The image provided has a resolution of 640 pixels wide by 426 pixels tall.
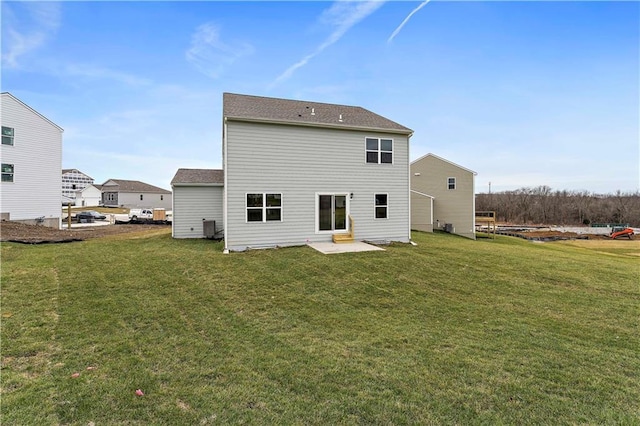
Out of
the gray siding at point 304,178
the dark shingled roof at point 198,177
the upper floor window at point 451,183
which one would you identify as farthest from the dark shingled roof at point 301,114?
the upper floor window at point 451,183

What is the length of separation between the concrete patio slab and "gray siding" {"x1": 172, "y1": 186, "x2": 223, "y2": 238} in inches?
228

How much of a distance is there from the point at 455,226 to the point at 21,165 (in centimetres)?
3178

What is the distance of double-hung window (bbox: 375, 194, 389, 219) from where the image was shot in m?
13.1

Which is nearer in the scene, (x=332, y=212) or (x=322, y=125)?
(x=322, y=125)

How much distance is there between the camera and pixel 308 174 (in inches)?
476

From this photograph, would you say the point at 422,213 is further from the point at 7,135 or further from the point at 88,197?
the point at 88,197

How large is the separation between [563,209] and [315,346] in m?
70.5

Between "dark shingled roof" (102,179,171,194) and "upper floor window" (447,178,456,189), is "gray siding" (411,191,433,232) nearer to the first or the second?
"upper floor window" (447,178,456,189)

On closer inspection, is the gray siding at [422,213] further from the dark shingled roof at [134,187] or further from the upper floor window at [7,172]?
the dark shingled roof at [134,187]

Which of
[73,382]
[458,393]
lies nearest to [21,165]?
[73,382]

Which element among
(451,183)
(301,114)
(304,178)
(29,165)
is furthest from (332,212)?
(29,165)

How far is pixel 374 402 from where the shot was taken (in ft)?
9.40

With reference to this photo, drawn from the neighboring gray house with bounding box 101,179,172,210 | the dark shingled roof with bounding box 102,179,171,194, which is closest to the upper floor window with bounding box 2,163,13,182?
the neighboring gray house with bounding box 101,179,172,210

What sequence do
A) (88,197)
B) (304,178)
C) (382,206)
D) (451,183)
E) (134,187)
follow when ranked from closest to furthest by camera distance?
(304,178) → (382,206) → (451,183) → (134,187) → (88,197)
